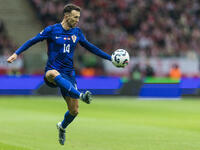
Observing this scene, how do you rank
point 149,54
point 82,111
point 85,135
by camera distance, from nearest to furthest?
point 85,135
point 82,111
point 149,54

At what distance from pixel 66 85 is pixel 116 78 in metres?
15.8

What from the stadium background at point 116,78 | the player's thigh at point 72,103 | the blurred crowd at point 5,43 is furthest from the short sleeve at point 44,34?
the blurred crowd at point 5,43

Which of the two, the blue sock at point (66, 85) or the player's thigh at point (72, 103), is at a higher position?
the blue sock at point (66, 85)

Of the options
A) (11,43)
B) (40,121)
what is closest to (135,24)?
(11,43)

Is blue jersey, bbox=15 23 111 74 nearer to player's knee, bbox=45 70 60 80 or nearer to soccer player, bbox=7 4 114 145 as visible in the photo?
soccer player, bbox=7 4 114 145

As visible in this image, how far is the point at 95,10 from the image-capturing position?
31.7m

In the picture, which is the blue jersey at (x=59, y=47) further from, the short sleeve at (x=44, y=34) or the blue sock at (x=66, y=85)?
the blue sock at (x=66, y=85)

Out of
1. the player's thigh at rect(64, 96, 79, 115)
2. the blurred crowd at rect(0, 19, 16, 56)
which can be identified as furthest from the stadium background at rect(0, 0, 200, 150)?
the player's thigh at rect(64, 96, 79, 115)

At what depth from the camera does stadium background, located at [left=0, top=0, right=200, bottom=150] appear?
1196cm

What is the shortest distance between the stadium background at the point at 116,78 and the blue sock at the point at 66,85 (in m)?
1.10

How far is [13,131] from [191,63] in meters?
17.3

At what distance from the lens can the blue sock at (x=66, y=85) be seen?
30.9ft

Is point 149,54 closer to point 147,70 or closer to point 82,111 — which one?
point 147,70

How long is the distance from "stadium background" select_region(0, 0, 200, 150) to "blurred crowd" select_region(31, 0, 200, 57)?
0.05m
